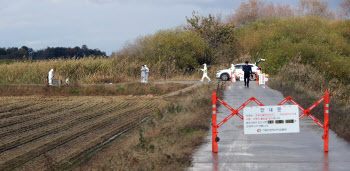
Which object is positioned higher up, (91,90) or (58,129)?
(91,90)

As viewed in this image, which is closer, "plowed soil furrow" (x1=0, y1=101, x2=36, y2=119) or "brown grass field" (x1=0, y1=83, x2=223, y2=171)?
"brown grass field" (x1=0, y1=83, x2=223, y2=171)

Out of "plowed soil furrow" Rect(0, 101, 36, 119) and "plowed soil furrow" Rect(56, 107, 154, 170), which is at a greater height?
"plowed soil furrow" Rect(0, 101, 36, 119)

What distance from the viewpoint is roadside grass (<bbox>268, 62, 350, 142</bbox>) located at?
14.8 m

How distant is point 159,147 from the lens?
412 inches

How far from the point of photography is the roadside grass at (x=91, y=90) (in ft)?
118

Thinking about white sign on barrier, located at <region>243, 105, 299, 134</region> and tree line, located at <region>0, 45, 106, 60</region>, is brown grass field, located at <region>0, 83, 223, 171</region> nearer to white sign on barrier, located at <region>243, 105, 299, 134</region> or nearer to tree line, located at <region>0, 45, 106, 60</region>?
white sign on barrier, located at <region>243, 105, 299, 134</region>

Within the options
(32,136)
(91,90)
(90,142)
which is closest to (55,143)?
(90,142)

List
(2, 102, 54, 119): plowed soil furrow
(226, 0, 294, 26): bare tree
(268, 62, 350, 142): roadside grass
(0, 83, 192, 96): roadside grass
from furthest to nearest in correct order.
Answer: (226, 0, 294, 26): bare tree → (0, 83, 192, 96): roadside grass → (2, 102, 54, 119): plowed soil furrow → (268, 62, 350, 142): roadside grass

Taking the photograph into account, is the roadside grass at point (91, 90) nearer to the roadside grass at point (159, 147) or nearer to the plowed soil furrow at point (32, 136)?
the plowed soil furrow at point (32, 136)

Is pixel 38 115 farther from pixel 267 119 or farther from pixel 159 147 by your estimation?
pixel 267 119

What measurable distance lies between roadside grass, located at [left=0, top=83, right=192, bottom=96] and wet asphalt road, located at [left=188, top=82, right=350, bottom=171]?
74.5 ft

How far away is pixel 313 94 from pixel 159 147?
1664cm

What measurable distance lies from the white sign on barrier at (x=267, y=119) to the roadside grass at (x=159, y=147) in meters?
1.46

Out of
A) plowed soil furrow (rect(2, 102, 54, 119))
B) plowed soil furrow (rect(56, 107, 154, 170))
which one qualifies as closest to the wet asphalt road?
plowed soil furrow (rect(56, 107, 154, 170))
